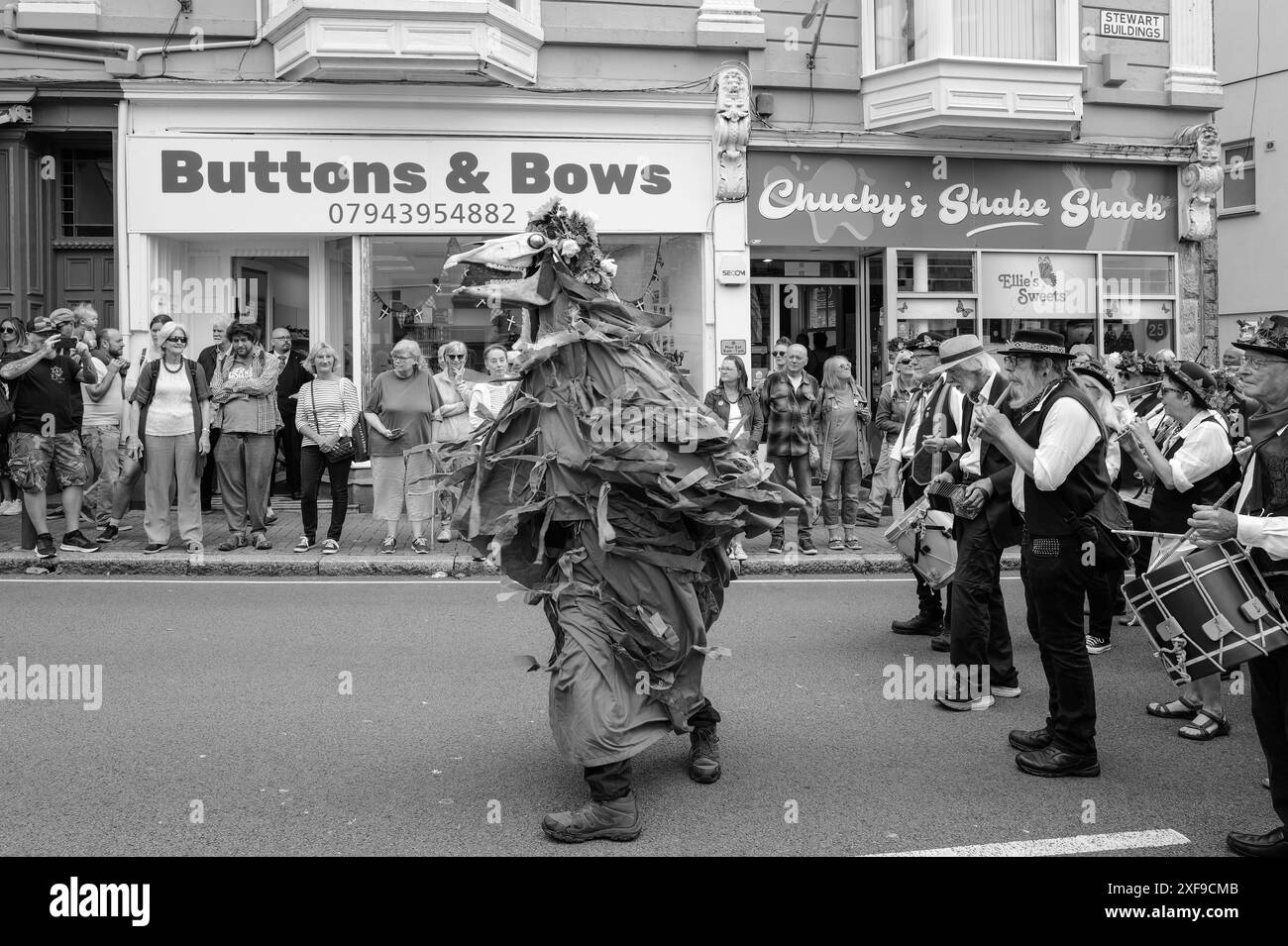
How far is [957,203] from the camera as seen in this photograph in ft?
50.7

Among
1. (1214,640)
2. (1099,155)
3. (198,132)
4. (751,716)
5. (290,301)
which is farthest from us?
(1099,155)

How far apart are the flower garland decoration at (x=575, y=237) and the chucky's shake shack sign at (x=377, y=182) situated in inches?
359

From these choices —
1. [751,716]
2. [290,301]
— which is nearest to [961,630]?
[751,716]

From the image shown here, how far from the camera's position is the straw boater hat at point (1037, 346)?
5.29 m

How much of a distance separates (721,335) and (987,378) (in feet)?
27.9

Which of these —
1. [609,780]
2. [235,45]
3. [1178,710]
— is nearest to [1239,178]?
[235,45]

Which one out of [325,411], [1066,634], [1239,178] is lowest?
[1066,634]

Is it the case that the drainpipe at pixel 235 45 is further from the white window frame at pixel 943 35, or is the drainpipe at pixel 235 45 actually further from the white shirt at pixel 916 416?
the white shirt at pixel 916 416

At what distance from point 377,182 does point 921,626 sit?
8.85 m

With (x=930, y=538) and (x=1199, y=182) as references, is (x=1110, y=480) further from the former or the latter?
(x=1199, y=182)

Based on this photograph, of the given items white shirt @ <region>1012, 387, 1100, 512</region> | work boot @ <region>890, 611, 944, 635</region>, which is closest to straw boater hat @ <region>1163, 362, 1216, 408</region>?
white shirt @ <region>1012, 387, 1100, 512</region>

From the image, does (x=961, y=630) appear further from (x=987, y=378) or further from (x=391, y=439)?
(x=391, y=439)

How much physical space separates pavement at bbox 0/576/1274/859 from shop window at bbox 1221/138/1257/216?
62.6 feet

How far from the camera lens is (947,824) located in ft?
15.0
